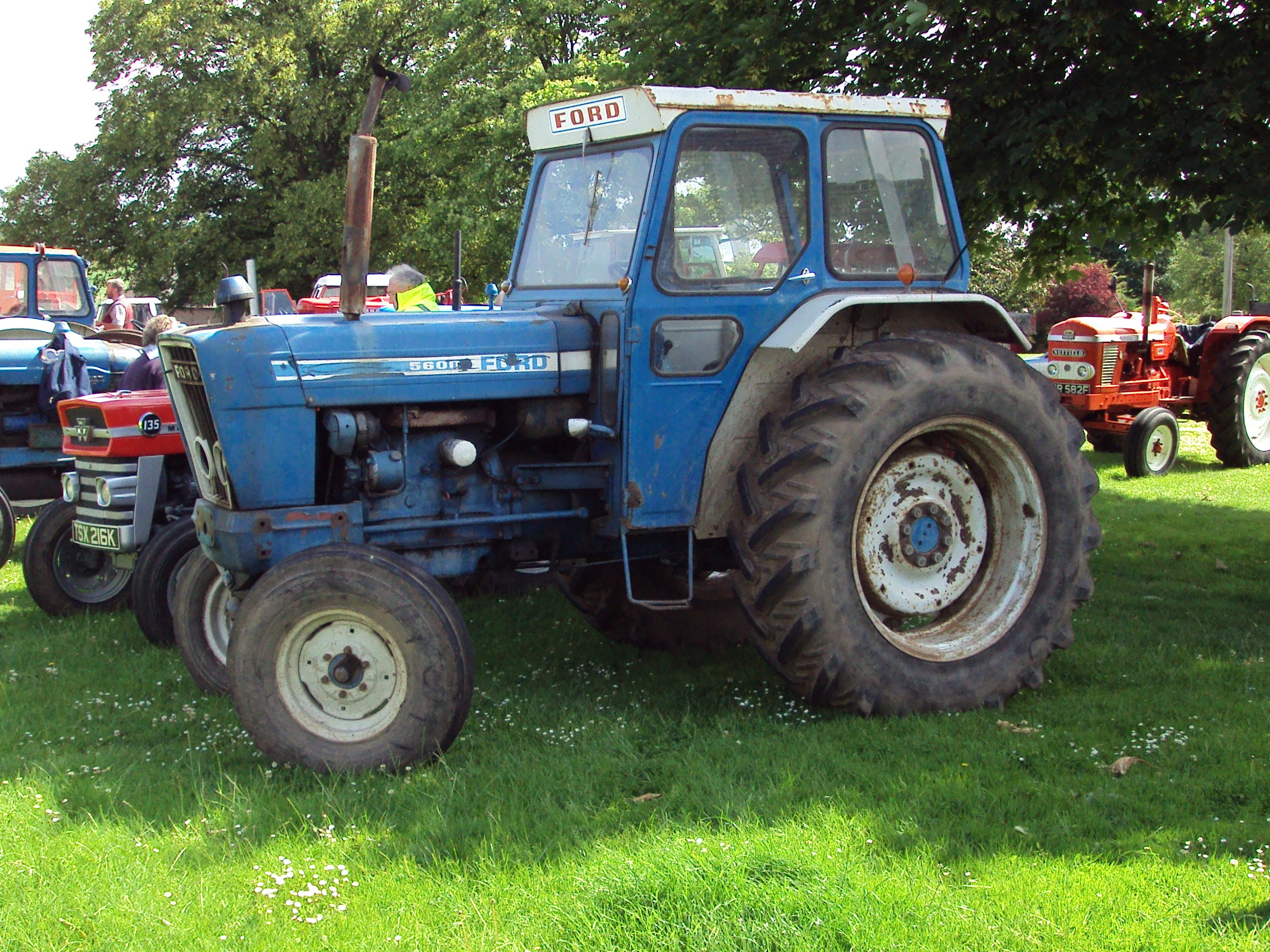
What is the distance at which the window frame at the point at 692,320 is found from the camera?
15.5 feet

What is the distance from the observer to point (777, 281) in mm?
4906

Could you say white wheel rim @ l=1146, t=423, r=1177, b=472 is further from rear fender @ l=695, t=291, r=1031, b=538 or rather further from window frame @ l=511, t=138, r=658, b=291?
window frame @ l=511, t=138, r=658, b=291

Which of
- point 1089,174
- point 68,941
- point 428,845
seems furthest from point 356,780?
point 1089,174

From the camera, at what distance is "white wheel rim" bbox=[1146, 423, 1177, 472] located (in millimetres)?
12523

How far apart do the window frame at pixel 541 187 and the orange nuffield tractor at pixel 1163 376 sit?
355 inches

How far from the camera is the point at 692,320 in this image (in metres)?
4.76

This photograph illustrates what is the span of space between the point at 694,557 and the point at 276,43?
26.7 metres

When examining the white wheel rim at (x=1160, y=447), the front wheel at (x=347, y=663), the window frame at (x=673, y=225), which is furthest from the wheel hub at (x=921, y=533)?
the white wheel rim at (x=1160, y=447)

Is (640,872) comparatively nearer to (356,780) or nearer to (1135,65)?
(356,780)

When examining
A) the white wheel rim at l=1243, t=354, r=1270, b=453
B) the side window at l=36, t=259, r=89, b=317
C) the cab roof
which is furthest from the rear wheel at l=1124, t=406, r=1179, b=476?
the side window at l=36, t=259, r=89, b=317

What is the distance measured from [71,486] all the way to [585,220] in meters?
3.59

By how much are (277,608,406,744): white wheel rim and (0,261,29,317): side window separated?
31.1ft

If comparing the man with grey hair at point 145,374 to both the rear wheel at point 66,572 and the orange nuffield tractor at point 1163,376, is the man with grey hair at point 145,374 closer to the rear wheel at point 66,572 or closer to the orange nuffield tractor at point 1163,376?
the rear wheel at point 66,572

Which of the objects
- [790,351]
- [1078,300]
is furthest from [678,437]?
[1078,300]
